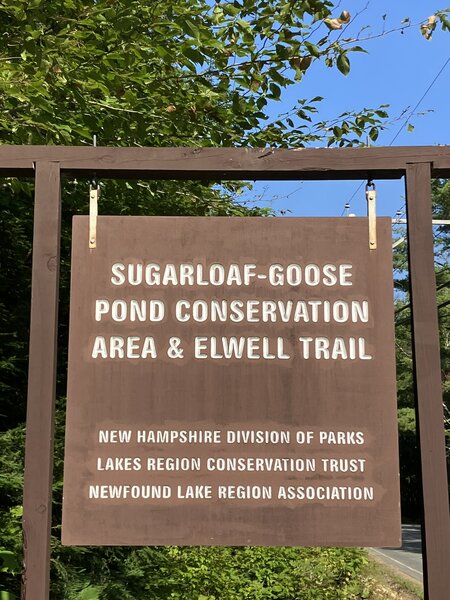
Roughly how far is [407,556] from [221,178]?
19.9 m

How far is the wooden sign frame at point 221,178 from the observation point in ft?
7.79

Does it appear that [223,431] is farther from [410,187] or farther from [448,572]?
[410,187]

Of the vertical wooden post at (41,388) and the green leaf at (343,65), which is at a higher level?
the green leaf at (343,65)

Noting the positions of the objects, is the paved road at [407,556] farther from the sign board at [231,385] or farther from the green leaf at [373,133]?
the sign board at [231,385]

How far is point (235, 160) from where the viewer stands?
103 inches

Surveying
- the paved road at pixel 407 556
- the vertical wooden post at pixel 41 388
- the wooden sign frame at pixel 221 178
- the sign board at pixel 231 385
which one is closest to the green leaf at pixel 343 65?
the wooden sign frame at pixel 221 178

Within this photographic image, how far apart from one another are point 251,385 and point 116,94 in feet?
9.60

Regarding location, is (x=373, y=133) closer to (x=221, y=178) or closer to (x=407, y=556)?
(x=221, y=178)

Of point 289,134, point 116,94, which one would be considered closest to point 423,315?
point 116,94

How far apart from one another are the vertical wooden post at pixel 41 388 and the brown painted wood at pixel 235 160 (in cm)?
10

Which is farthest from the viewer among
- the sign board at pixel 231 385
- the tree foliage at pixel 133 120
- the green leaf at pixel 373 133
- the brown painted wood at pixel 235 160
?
the green leaf at pixel 373 133

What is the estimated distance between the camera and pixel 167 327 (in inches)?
96.7

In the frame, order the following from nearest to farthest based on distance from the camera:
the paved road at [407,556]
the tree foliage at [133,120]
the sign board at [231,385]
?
the sign board at [231,385]
the tree foliage at [133,120]
the paved road at [407,556]

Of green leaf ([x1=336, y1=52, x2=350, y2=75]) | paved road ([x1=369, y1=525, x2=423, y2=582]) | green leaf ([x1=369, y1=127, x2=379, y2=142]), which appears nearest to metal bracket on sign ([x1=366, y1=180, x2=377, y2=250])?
green leaf ([x1=336, y1=52, x2=350, y2=75])
